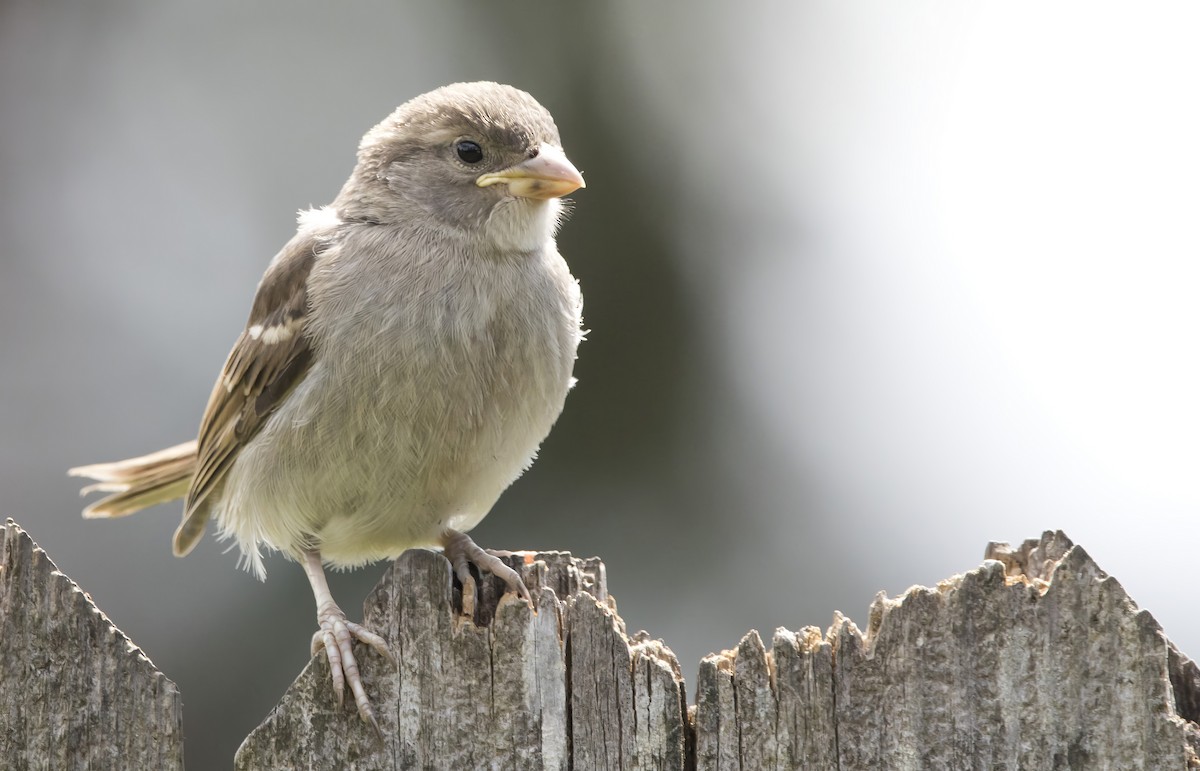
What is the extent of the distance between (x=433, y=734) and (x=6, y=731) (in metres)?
0.79

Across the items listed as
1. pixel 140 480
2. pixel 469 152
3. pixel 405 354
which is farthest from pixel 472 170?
pixel 140 480

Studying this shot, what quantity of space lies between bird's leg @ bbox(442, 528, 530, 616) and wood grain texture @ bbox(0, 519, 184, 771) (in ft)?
2.06

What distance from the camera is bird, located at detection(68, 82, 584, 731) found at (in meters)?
3.65

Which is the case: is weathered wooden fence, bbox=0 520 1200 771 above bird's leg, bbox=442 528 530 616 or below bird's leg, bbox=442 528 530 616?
below

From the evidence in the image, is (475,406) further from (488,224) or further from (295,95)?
(295,95)

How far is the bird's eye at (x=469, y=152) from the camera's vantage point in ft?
13.8

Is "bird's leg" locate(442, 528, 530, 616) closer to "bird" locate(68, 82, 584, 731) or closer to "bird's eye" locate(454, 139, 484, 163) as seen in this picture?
"bird" locate(68, 82, 584, 731)

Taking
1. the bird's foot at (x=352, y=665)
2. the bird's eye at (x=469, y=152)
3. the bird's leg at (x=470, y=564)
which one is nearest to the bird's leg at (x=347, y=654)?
the bird's foot at (x=352, y=665)

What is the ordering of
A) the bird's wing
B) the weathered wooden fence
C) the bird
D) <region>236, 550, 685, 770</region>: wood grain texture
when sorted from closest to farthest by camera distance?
the weathered wooden fence → <region>236, 550, 685, 770</region>: wood grain texture → the bird → the bird's wing

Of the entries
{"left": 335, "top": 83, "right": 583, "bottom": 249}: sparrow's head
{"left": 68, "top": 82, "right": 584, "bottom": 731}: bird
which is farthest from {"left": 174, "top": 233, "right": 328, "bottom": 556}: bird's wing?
{"left": 335, "top": 83, "right": 583, "bottom": 249}: sparrow's head

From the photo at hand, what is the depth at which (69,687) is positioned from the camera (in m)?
A: 2.32

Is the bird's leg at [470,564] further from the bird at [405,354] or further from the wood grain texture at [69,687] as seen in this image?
the wood grain texture at [69,687]

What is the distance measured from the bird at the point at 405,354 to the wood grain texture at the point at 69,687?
0.89 m

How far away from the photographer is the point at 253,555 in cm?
426
